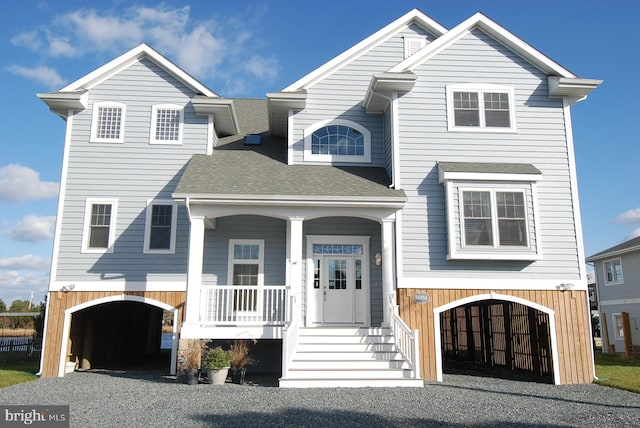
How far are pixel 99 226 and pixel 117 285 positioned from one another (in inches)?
66.2

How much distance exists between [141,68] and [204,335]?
26.0 ft

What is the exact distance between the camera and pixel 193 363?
10.7m

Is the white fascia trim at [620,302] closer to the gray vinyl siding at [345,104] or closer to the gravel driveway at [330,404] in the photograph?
the gravel driveway at [330,404]

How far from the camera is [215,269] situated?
13.0 metres

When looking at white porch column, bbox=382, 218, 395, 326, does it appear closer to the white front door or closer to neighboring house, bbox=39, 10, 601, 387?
neighboring house, bbox=39, 10, 601, 387

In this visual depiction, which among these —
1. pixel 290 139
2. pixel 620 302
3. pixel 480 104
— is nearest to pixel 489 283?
pixel 480 104

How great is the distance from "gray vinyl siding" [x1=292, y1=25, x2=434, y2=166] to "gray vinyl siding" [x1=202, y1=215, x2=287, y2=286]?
205 cm

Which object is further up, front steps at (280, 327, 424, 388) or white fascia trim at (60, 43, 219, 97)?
white fascia trim at (60, 43, 219, 97)

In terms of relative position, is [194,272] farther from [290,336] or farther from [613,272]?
[613,272]

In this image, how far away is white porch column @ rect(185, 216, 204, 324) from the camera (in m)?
11.2

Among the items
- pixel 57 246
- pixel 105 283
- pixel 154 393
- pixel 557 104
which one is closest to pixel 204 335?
pixel 154 393

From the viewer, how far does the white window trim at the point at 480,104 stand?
1291cm

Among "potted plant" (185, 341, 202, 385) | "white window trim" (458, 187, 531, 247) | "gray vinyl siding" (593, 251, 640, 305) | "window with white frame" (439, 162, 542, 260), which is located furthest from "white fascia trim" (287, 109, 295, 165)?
"gray vinyl siding" (593, 251, 640, 305)

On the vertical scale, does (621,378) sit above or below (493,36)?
below
